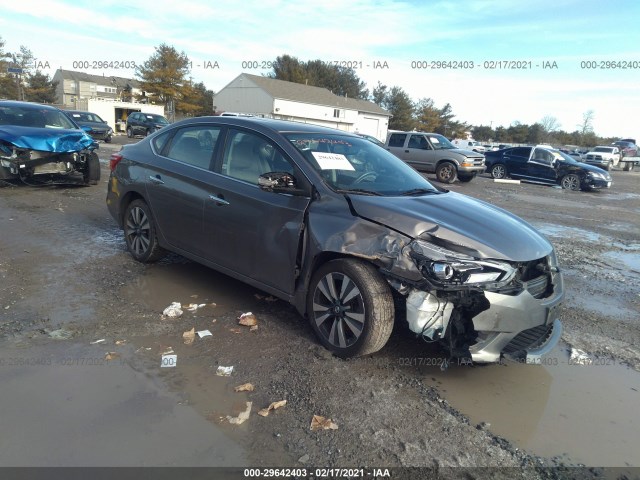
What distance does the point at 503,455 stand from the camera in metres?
2.74

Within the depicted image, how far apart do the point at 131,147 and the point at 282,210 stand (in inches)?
109

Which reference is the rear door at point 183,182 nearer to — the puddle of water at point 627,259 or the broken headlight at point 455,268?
the broken headlight at point 455,268

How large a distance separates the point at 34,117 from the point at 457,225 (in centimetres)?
977

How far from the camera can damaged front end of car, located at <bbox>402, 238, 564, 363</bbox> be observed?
316 cm

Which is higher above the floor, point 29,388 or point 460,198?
point 460,198

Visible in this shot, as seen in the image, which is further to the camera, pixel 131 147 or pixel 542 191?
pixel 542 191

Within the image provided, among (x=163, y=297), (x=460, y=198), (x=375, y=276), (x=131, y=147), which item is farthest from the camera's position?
(x=131, y=147)

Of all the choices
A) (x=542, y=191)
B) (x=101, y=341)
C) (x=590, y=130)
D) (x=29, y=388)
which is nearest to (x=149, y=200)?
(x=101, y=341)

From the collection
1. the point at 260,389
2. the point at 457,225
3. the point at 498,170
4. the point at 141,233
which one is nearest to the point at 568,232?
the point at 457,225

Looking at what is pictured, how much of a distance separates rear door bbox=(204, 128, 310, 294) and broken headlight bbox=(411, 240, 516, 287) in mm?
1011

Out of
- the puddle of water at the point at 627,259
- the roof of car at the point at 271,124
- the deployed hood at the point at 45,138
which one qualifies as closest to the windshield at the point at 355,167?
the roof of car at the point at 271,124

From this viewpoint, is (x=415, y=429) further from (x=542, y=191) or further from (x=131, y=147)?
(x=542, y=191)

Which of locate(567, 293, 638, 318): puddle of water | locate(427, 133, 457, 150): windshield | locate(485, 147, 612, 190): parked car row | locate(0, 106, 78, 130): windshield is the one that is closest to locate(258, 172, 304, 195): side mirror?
locate(567, 293, 638, 318): puddle of water

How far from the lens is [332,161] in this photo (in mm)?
4145
